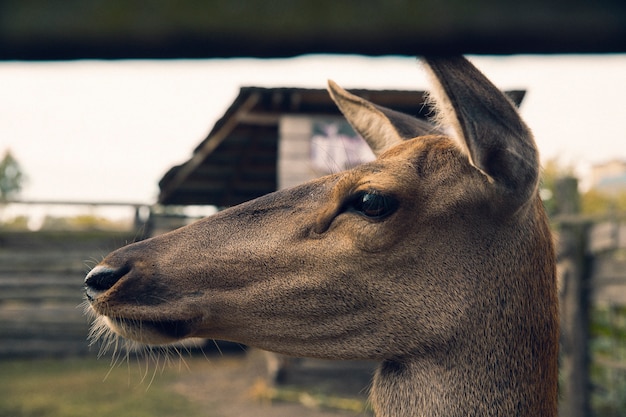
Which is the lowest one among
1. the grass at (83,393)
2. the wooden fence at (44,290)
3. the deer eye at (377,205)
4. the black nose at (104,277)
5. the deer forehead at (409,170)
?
the grass at (83,393)

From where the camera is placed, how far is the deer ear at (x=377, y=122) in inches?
110

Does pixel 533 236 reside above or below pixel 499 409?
above

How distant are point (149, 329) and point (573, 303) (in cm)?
519

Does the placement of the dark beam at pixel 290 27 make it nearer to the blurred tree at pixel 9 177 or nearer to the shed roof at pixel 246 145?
the shed roof at pixel 246 145

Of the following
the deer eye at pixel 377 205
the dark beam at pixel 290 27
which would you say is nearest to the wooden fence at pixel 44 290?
the deer eye at pixel 377 205

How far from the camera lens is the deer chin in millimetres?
1985

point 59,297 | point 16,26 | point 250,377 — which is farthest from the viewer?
point 59,297

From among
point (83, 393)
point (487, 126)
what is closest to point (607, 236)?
point (487, 126)

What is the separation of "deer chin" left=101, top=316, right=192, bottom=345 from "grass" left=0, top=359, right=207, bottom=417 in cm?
469

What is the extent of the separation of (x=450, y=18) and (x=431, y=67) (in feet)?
3.69

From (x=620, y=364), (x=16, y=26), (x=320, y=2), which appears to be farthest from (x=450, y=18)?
(x=620, y=364)

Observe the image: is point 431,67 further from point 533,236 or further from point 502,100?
point 533,236

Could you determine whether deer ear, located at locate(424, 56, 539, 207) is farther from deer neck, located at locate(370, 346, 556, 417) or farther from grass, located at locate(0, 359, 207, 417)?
grass, located at locate(0, 359, 207, 417)

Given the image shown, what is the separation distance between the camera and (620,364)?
552 centimetres
